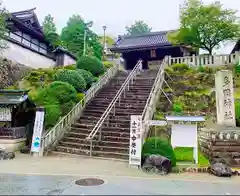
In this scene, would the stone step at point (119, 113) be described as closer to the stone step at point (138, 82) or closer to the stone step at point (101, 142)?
the stone step at point (101, 142)

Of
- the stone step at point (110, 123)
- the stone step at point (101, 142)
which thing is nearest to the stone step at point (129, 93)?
the stone step at point (110, 123)

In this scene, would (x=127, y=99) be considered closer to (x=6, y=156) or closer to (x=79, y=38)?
(x=6, y=156)

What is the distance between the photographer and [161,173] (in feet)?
29.5

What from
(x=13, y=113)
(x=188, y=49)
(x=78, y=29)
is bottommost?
(x=13, y=113)

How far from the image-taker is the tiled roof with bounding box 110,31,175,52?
28836 mm

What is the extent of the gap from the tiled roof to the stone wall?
10770mm

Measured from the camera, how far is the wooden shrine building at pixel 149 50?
28.2 meters

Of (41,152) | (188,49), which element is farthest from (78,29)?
(41,152)

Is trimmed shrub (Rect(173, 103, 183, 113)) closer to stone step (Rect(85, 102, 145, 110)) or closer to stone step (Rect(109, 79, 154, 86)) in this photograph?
stone step (Rect(85, 102, 145, 110))

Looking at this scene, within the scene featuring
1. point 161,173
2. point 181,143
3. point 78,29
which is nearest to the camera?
point 161,173

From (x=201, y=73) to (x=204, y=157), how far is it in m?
9.04

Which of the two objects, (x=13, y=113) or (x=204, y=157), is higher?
(x=13, y=113)

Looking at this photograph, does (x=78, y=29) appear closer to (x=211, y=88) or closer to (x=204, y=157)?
(x=211, y=88)

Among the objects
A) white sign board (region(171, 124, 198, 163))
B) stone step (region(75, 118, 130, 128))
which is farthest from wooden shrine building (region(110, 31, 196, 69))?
white sign board (region(171, 124, 198, 163))
